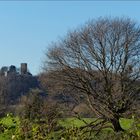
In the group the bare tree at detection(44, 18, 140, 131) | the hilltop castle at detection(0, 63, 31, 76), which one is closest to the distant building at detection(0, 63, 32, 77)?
the hilltop castle at detection(0, 63, 31, 76)

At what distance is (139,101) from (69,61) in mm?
5380

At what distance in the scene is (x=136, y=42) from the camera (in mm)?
29250

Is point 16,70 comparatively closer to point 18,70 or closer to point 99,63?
point 18,70

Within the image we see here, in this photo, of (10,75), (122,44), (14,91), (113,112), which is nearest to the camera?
(113,112)

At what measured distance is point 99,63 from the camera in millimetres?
29297

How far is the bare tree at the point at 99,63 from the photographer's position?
2862 cm

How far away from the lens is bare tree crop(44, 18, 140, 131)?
28.6 metres

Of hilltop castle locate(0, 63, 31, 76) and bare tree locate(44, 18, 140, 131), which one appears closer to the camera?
bare tree locate(44, 18, 140, 131)

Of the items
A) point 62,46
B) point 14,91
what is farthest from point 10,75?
point 62,46

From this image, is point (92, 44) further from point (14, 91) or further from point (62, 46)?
point (14, 91)

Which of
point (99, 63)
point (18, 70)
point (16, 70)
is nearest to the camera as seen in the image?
point (99, 63)

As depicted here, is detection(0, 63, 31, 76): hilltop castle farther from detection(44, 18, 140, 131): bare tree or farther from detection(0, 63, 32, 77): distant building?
detection(44, 18, 140, 131): bare tree

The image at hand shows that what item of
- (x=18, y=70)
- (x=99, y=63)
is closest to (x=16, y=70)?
(x=18, y=70)

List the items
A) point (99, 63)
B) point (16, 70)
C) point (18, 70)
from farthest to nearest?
point (16, 70)
point (18, 70)
point (99, 63)
